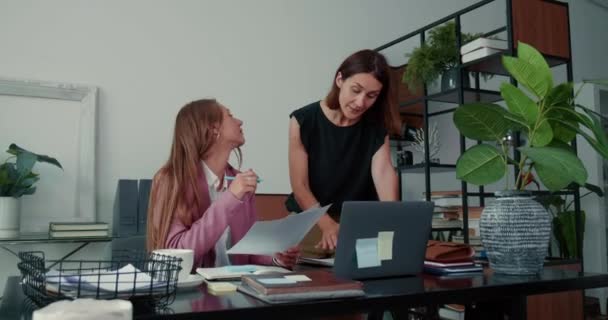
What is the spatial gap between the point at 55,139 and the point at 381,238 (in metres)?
2.08

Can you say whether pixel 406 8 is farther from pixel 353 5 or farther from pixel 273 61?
pixel 273 61

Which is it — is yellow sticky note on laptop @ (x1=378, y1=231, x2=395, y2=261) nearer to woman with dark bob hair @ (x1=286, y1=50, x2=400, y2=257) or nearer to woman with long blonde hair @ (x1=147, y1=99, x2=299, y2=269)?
woman with long blonde hair @ (x1=147, y1=99, x2=299, y2=269)

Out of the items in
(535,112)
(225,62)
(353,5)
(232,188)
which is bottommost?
(232,188)

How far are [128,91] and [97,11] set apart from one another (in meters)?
0.45

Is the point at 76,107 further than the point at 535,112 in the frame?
Yes

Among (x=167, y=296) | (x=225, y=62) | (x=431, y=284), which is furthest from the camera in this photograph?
(x=225, y=62)

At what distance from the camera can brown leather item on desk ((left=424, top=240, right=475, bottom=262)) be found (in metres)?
1.17

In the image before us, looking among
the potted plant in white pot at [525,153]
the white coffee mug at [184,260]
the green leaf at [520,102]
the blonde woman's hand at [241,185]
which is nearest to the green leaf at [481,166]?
the potted plant in white pot at [525,153]

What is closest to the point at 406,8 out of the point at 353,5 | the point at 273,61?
the point at 353,5

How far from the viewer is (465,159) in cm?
123

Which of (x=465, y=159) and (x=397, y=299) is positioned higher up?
(x=465, y=159)

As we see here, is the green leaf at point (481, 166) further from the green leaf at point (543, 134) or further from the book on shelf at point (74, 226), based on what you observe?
the book on shelf at point (74, 226)

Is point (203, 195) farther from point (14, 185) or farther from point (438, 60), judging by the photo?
point (438, 60)

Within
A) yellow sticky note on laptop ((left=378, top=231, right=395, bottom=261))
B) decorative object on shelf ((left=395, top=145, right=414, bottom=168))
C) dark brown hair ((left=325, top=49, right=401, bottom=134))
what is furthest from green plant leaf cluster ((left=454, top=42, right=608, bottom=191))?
decorative object on shelf ((left=395, top=145, right=414, bottom=168))
